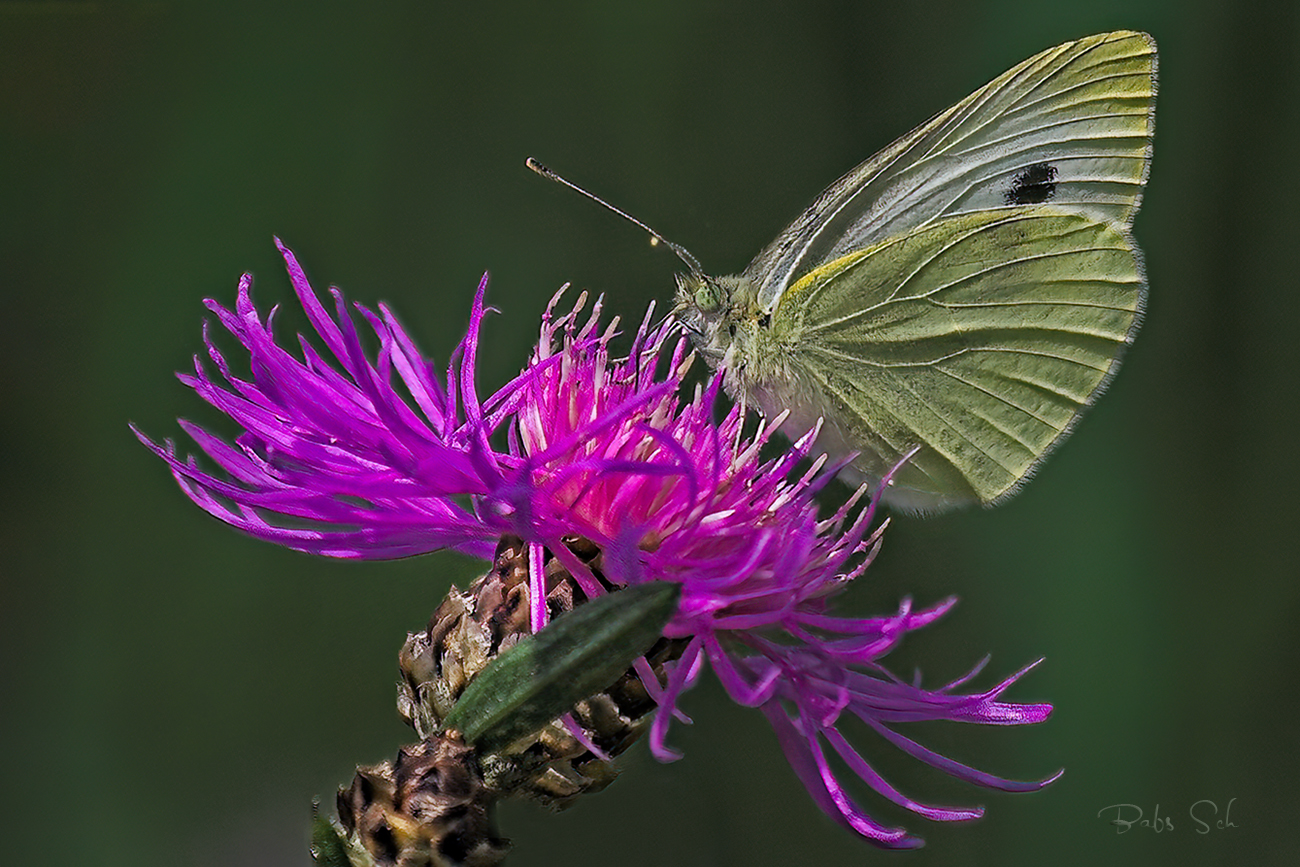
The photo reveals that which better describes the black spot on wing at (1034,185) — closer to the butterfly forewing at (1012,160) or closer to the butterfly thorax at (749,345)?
the butterfly forewing at (1012,160)

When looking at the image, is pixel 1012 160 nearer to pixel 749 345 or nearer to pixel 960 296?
pixel 960 296

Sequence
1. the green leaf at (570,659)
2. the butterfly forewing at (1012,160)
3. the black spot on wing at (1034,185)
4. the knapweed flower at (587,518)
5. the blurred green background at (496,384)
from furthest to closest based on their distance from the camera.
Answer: the blurred green background at (496,384) → the black spot on wing at (1034,185) → the butterfly forewing at (1012,160) → the knapweed flower at (587,518) → the green leaf at (570,659)

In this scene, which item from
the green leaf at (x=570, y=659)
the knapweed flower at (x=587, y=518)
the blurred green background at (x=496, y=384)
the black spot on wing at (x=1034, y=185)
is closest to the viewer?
the green leaf at (x=570, y=659)

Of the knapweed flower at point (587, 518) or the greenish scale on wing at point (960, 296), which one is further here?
the greenish scale on wing at point (960, 296)

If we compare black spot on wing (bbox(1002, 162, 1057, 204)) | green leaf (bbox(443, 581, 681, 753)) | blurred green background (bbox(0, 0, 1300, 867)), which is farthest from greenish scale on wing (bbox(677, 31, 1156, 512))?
green leaf (bbox(443, 581, 681, 753))

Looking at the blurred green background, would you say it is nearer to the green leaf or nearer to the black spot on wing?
the black spot on wing

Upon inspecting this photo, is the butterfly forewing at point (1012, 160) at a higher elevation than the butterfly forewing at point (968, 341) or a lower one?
higher

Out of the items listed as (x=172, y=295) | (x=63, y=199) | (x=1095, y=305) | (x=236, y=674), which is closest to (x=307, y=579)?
(x=236, y=674)

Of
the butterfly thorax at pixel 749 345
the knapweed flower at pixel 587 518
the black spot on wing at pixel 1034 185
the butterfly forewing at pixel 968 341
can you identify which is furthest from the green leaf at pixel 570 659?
the black spot on wing at pixel 1034 185
